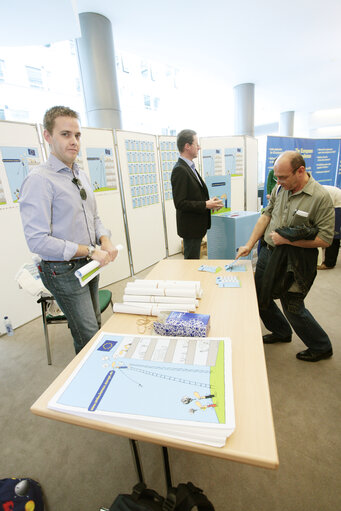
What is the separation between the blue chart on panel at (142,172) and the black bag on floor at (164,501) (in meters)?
3.37

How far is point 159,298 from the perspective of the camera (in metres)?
1.26

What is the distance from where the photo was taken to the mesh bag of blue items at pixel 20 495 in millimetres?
1109

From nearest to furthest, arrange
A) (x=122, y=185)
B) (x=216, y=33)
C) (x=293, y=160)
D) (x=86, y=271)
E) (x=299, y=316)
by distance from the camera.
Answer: (x=86, y=271), (x=293, y=160), (x=299, y=316), (x=122, y=185), (x=216, y=33)

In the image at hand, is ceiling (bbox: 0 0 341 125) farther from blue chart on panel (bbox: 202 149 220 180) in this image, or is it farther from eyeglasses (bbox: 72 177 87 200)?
eyeglasses (bbox: 72 177 87 200)

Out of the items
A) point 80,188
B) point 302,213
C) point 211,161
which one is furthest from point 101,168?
point 302,213

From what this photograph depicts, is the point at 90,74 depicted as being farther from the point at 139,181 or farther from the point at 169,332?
the point at 169,332

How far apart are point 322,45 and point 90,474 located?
7553mm

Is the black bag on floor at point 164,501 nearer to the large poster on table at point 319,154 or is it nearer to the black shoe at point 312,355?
the black shoe at point 312,355

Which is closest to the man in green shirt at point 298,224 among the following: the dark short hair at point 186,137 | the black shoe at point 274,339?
the black shoe at point 274,339

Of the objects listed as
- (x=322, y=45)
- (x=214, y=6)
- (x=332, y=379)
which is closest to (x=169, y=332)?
(x=332, y=379)

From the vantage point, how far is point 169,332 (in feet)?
3.36

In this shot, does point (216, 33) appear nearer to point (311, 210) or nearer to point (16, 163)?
point (16, 163)

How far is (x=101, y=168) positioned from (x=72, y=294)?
8.02 ft

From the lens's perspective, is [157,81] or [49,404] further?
[157,81]
